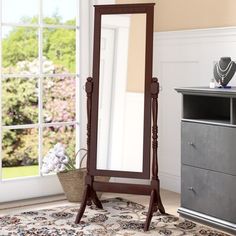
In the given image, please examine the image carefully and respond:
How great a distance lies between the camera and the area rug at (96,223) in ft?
11.0

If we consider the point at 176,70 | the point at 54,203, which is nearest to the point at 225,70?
the point at 176,70

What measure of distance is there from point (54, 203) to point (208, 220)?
121 centimetres

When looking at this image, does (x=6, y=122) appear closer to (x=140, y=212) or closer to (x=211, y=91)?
(x=140, y=212)

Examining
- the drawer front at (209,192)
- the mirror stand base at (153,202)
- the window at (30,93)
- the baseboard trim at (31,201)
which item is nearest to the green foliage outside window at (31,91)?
the window at (30,93)

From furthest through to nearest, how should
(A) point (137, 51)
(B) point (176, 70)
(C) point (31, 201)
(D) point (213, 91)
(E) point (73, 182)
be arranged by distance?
1. (B) point (176, 70)
2. (C) point (31, 201)
3. (E) point (73, 182)
4. (A) point (137, 51)
5. (D) point (213, 91)

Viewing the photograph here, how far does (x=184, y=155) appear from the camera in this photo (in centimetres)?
364

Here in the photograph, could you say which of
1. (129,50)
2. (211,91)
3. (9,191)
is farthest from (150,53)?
(9,191)

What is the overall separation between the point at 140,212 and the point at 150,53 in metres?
1.08

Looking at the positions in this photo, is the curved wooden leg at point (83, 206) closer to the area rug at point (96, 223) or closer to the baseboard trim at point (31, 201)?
the area rug at point (96, 223)

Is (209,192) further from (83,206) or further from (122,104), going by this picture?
(122,104)

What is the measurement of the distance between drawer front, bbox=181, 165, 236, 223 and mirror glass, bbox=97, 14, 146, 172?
340mm

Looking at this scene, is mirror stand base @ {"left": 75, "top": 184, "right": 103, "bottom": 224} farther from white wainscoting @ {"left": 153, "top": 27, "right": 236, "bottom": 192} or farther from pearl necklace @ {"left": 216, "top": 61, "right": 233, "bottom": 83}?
pearl necklace @ {"left": 216, "top": 61, "right": 233, "bottom": 83}

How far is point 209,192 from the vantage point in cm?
346

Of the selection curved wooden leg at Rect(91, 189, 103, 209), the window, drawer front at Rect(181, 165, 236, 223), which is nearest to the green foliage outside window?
the window
